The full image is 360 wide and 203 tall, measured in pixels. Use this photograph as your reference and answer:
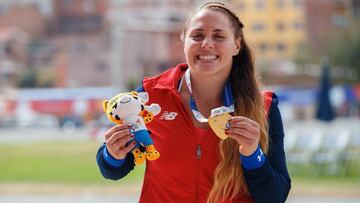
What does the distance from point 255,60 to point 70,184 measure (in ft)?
39.2

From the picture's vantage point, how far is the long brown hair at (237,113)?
2.19 meters

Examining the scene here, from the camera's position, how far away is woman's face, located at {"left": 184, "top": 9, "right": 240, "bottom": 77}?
87.0 inches

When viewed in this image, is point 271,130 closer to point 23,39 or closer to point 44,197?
point 44,197

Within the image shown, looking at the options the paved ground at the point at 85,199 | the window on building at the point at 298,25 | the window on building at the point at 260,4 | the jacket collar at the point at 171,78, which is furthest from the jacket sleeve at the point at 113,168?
the window on building at the point at 260,4

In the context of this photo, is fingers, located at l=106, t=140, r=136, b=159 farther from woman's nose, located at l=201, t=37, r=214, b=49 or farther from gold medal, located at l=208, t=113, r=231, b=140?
woman's nose, located at l=201, t=37, r=214, b=49

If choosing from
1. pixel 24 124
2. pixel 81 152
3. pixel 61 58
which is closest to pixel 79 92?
pixel 24 124

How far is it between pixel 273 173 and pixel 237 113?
0.20m

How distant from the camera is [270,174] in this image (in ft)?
7.16

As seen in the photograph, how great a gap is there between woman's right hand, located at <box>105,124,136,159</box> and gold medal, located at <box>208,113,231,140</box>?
0.23m

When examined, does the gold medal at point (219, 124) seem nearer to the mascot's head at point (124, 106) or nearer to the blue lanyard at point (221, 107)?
the blue lanyard at point (221, 107)

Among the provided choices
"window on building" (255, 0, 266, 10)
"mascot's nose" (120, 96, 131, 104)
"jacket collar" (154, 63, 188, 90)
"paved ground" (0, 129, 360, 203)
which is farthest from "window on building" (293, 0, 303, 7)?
"mascot's nose" (120, 96, 131, 104)

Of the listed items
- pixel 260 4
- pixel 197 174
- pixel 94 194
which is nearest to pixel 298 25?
pixel 260 4

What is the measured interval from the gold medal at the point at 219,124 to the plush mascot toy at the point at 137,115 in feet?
0.57

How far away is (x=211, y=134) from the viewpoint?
2225 millimetres
